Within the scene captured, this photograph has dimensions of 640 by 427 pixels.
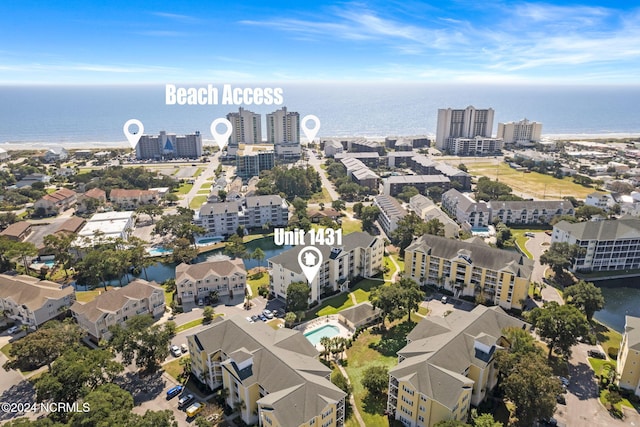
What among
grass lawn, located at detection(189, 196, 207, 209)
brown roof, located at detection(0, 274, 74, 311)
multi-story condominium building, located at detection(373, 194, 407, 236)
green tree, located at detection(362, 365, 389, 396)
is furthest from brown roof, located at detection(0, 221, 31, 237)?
green tree, located at detection(362, 365, 389, 396)

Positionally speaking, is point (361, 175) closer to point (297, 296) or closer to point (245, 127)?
point (245, 127)

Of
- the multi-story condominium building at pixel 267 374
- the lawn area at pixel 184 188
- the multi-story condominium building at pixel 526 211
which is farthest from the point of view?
the lawn area at pixel 184 188

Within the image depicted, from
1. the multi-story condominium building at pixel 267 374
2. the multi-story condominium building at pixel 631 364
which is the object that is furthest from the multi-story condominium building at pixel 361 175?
the multi-story condominium building at pixel 631 364

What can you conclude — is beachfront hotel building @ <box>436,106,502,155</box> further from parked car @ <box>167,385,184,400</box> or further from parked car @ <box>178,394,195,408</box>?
parked car @ <box>178,394,195,408</box>

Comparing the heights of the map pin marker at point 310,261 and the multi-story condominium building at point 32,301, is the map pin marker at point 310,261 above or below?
above

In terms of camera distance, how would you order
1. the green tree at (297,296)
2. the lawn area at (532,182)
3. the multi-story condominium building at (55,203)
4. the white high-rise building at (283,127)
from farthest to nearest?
the white high-rise building at (283,127) < the lawn area at (532,182) < the multi-story condominium building at (55,203) < the green tree at (297,296)

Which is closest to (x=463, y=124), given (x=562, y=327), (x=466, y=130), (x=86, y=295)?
(x=466, y=130)

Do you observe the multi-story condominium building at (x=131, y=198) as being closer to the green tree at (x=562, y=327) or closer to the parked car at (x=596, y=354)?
the green tree at (x=562, y=327)

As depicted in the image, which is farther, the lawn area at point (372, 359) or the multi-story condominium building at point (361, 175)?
the multi-story condominium building at point (361, 175)
